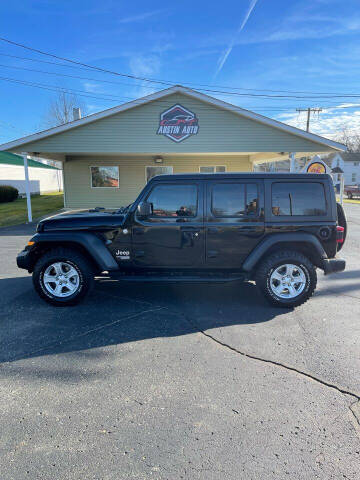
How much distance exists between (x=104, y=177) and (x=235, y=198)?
44.6ft

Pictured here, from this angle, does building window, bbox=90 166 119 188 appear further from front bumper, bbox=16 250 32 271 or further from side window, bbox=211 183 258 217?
side window, bbox=211 183 258 217

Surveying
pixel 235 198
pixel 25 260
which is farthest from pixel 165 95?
pixel 25 260

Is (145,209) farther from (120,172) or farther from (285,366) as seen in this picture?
(120,172)

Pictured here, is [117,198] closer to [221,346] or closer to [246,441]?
[221,346]

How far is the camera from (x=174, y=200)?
4.45 metres

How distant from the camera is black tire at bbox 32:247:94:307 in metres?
4.38

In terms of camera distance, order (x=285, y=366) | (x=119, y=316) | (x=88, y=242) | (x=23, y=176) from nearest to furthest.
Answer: (x=285, y=366) → (x=119, y=316) → (x=88, y=242) → (x=23, y=176)

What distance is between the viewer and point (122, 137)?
13.3 meters

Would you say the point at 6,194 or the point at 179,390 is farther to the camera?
the point at 6,194

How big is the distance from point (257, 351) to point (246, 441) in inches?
49.3

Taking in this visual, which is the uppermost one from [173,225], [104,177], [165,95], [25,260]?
[165,95]

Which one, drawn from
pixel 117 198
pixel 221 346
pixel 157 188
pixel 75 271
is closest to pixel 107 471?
pixel 221 346

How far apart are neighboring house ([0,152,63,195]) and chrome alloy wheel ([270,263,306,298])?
32.4 m

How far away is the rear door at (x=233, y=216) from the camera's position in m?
4.41
